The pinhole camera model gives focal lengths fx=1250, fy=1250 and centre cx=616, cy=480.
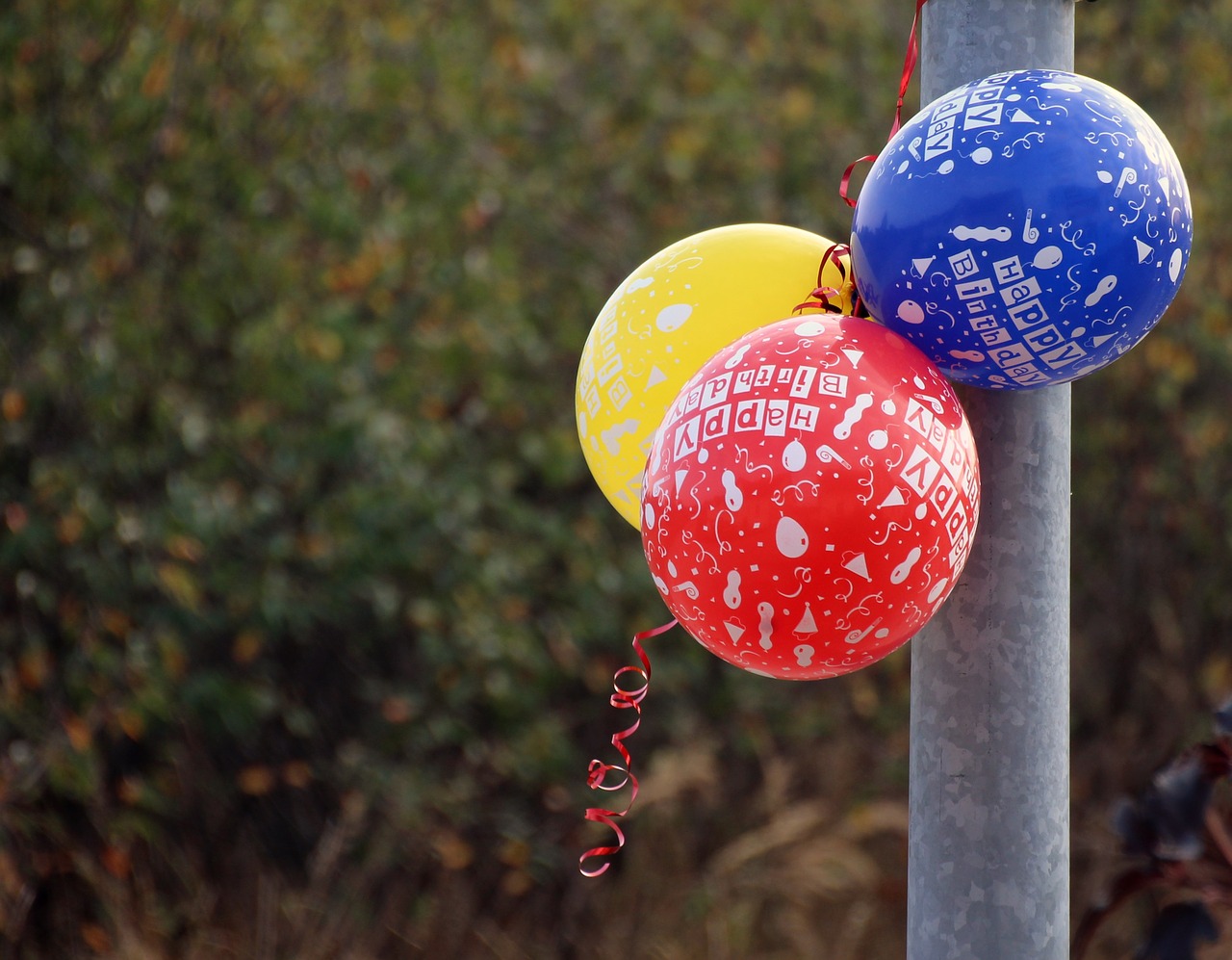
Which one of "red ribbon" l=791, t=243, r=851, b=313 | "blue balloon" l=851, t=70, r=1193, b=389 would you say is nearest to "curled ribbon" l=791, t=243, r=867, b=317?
"red ribbon" l=791, t=243, r=851, b=313

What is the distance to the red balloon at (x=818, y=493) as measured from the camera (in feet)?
3.69

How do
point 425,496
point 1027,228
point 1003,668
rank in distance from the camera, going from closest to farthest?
point 1027,228 → point 1003,668 → point 425,496

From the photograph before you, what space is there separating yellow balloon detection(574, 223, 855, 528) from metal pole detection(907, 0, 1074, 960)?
0.75ft

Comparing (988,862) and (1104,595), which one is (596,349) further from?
(1104,595)

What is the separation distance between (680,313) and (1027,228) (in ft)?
1.35

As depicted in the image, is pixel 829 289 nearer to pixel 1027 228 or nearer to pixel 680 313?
pixel 680 313

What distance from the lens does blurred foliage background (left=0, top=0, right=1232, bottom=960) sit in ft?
9.66

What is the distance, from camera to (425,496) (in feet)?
10.2

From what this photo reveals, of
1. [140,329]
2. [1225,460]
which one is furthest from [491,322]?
[1225,460]

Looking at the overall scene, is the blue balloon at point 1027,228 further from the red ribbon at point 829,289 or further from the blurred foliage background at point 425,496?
the blurred foliage background at point 425,496

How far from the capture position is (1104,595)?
11.8ft

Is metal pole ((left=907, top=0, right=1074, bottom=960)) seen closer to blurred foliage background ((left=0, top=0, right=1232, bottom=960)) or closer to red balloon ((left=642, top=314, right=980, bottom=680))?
red balloon ((left=642, top=314, right=980, bottom=680))

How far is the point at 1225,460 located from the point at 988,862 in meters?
2.63

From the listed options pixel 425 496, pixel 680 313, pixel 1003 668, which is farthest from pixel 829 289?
pixel 425 496
